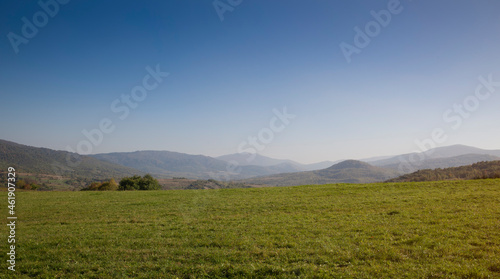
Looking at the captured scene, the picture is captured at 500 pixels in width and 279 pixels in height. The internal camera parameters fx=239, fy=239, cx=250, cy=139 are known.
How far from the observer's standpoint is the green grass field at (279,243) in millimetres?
9688

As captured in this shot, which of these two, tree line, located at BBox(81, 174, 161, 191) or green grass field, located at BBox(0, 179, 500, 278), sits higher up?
green grass field, located at BBox(0, 179, 500, 278)

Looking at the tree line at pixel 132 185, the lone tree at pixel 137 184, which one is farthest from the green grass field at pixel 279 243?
the tree line at pixel 132 185

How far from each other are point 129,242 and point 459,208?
76.6 ft

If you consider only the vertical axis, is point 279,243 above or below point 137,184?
above

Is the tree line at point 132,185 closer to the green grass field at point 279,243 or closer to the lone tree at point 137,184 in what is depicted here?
the lone tree at point 137,184

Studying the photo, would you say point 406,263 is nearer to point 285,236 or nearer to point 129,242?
point 285,236

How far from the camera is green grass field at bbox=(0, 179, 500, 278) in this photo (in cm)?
969

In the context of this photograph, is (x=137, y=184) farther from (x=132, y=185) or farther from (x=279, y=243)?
(x=279, y=243)

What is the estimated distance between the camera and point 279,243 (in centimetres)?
1286

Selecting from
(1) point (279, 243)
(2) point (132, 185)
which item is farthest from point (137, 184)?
(1) point (279, 243)

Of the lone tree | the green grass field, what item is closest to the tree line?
the lone tree

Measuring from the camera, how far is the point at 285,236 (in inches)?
554

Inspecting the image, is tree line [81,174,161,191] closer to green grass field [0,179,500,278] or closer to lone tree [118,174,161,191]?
lone tree [118,174,161,191]

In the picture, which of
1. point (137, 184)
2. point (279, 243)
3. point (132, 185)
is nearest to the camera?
point (279, 243)
